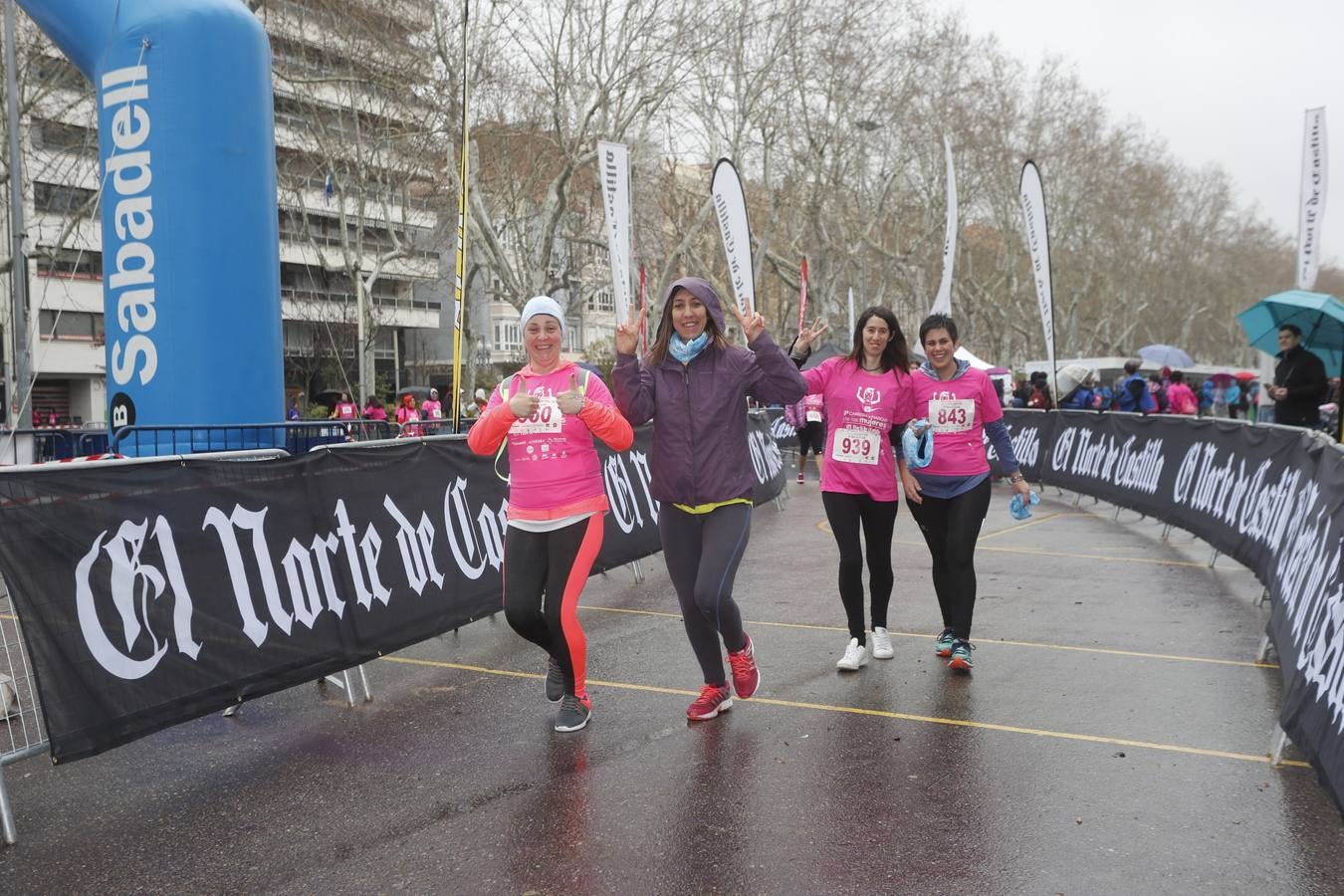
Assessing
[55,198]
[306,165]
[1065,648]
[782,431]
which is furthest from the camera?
[55,198]

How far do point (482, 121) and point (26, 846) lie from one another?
2467cm

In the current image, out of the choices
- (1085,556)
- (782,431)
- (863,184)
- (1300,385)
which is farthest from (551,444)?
(863,184)

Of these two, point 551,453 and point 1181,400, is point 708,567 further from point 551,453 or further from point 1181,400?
point 1181,400

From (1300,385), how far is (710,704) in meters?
8.76

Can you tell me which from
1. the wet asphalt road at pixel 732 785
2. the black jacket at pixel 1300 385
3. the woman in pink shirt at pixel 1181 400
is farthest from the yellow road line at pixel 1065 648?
the woman in pink shirt at pixel 1181 400

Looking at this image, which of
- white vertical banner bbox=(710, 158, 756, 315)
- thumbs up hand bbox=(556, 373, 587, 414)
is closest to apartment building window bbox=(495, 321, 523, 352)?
white vertical banner bbox=(710, 158, 756, 315)

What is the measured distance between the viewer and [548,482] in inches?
196

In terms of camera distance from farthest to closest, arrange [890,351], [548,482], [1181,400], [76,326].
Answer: [76,326], [1181,400], [890,351], [548,482]

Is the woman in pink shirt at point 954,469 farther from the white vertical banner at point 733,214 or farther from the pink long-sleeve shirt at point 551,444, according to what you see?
the white vertical banner at point 733,214

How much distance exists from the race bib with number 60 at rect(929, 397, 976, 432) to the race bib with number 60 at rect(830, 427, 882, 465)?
0.48 m

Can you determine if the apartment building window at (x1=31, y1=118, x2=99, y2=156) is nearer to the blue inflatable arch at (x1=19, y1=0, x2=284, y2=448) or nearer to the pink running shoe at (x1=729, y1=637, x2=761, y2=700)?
the blue inflatable arch at (x1=19, y1=0, x2=284, y2=448)

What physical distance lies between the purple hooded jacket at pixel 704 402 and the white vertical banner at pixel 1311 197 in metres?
9.38

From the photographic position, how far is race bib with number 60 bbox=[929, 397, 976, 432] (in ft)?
20.5

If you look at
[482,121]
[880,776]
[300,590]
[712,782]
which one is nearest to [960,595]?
[880,776]
